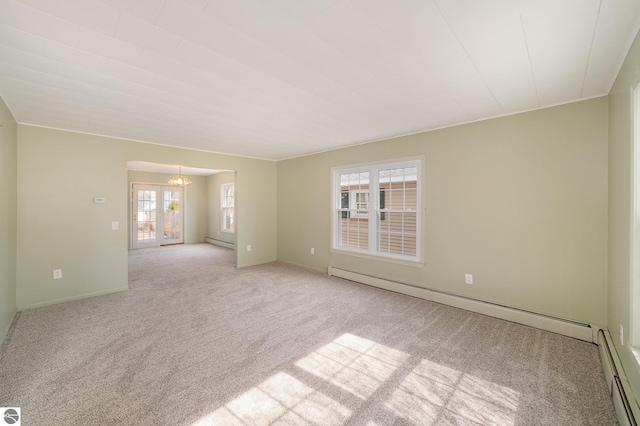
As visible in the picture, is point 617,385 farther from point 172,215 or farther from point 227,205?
point 172,215

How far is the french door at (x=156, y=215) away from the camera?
822 centimetres

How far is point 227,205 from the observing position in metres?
8.80

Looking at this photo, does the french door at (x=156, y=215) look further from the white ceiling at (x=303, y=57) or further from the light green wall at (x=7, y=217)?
the white ceiling at (x=303, y=57)

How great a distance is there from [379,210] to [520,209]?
1.99 m

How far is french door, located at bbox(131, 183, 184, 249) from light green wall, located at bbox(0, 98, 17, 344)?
5172 millimetres

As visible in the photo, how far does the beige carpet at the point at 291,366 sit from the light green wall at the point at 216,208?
5.00 m

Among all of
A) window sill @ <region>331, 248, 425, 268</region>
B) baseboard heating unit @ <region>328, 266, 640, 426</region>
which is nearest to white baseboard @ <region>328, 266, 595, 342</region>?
baseboard heating unit @ <region>328, 266, 640, 426</region>

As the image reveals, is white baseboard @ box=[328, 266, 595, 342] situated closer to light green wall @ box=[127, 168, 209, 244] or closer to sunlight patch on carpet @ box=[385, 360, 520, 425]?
sunlight patch on carpet @ box=[385, 360, 520, 425]

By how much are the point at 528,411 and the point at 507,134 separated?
2834 mm

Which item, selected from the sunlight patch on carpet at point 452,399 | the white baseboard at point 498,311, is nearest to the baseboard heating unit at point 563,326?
the white baseboard at point 498,311

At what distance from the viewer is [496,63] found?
6.63ft

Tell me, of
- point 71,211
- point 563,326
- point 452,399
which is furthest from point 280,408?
point 71,211

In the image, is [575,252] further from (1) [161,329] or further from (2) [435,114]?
(1) [161,329]

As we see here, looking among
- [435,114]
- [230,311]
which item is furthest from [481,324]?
[230,311]
